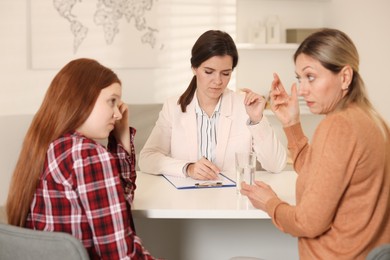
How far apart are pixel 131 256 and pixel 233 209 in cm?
40

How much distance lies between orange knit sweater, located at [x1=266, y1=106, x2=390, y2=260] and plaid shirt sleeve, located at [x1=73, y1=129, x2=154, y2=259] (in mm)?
425

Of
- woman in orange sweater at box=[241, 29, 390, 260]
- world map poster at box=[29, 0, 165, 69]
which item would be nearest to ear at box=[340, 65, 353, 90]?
woman in orange sweater at box=[241, 29, 390, 260]

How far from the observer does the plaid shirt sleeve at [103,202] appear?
142cm

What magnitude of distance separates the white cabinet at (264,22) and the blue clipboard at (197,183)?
1.90 meters

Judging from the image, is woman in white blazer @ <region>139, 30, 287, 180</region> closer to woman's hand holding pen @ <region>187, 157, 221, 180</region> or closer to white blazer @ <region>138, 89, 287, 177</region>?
white blazer @ <region>138, 89, 287, 177</region>

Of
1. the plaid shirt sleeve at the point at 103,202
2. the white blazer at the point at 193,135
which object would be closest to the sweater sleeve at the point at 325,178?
the plaid shirt sleeve at the point at 103,202

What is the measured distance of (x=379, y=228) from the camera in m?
1.41

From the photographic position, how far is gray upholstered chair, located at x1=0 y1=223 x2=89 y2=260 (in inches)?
49.3

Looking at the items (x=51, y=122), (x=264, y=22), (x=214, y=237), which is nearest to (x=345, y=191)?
(x=51, y=122)

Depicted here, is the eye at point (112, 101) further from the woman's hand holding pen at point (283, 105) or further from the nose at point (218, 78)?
the nose at point (218, 78)

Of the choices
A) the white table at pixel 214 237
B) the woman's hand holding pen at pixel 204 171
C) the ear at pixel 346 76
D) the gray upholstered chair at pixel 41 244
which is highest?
the ear at pixel 346 76

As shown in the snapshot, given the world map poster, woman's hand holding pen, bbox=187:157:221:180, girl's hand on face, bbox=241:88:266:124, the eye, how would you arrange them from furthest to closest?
the world map poster
girl's hand on face, bbox=241:88:266:124
woman's hand holding pen, bbox=187:157:221:180
the eye

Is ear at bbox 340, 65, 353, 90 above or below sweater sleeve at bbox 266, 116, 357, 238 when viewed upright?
above

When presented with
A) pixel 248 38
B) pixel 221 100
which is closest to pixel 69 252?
pixel 221 100
